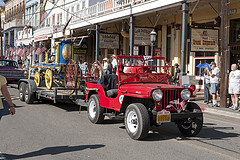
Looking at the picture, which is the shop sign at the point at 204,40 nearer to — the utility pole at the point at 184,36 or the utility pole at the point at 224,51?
the utility pole at the point at 184,36

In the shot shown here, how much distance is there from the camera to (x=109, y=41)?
24734mm

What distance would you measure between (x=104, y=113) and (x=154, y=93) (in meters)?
2.11

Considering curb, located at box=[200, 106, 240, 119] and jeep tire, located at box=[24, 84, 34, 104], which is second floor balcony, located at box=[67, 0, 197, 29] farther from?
jeep tire, located at box=[24, 84, 34, 104]

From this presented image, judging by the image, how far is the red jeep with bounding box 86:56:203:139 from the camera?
640 centimetres

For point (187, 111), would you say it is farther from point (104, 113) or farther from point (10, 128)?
point (10, 128)

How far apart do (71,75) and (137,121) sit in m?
5.08

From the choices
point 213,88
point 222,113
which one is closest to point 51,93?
point 222,113

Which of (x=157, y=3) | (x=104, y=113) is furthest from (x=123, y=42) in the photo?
(x=104, y=113)

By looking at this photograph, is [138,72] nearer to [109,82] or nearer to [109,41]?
[109,82]

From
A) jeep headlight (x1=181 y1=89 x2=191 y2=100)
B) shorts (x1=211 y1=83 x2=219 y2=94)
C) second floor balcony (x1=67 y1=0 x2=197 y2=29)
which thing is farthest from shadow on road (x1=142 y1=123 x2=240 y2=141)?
second floor balcony (x1=67 y1=0 x2=197 y2=29)

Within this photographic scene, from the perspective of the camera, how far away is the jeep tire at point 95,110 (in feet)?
26.7

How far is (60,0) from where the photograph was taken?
119 ft

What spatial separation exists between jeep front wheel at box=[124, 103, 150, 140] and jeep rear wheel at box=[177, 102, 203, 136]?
114 cm

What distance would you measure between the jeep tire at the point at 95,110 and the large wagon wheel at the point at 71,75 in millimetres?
2319
